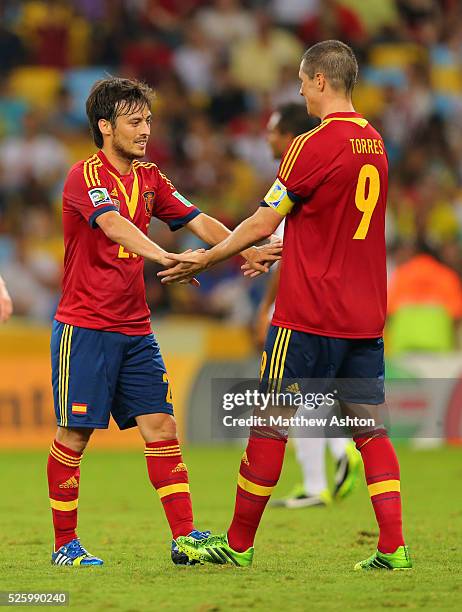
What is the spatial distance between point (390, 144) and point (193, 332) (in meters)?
4.75

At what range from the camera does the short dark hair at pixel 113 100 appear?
6.15 metres

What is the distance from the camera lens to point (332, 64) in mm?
5789

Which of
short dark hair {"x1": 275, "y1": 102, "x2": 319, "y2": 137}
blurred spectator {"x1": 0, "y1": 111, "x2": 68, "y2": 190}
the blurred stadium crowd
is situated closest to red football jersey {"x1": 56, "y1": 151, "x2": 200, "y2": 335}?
short dark hair {"x1": 275, "y1": 102, "x2": 319, "y2": 137}

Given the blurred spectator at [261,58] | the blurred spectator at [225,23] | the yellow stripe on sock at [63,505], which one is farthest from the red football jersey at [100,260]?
the blurred spectator at [225,23]

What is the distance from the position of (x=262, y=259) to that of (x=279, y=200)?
58 centimetres

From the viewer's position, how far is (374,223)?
583cm

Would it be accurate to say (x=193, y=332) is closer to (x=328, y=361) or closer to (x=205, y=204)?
(x=205, y=204)

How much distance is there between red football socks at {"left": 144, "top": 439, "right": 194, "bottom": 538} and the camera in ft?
20.2

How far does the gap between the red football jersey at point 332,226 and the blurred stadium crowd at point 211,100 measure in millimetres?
8750

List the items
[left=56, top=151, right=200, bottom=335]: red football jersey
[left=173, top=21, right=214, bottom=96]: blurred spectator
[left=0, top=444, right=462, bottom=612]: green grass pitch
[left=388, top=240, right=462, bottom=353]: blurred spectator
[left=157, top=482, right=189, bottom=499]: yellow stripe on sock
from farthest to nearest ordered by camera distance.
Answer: [left=173, top=21, right=214, bottom=96]: blurred spectator, [left=388, top=240, right=462, bottom=353]: blurred spectator, [left=157, top=482, right=189, bottom=499]: yellow stripe on sock, [left=56, top=151, right=200, bottom=335]: red football jersey, [left=0, top=444, right=462, bottom=612]: green grass pitch

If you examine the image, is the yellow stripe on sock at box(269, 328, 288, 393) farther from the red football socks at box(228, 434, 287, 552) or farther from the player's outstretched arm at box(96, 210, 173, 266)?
the player's outstretched arm at box(96, 210, 173, 266)

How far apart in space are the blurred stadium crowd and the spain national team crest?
8.18m

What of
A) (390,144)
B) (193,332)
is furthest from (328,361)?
(390,144)

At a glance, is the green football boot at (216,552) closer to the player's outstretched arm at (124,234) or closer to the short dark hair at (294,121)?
the player's outstretched arm at (124,234)
